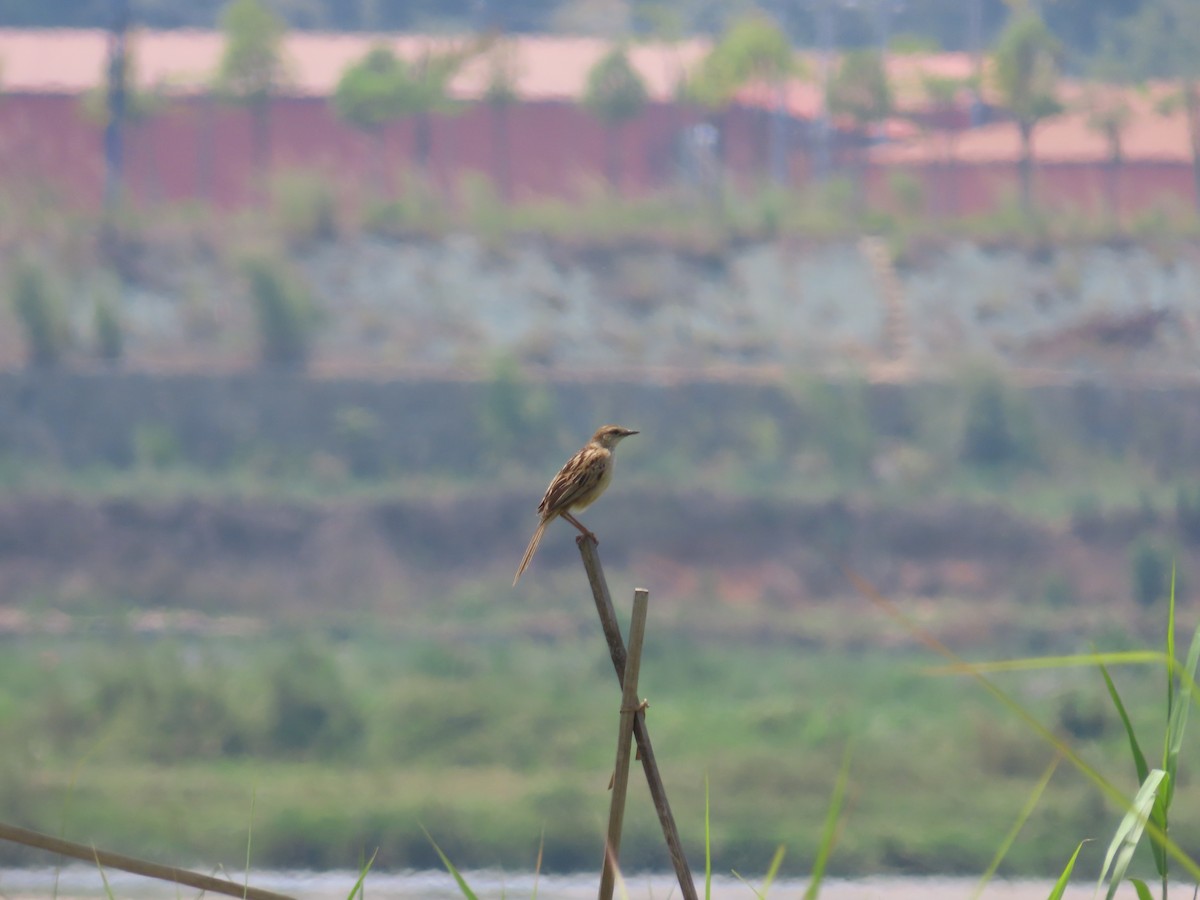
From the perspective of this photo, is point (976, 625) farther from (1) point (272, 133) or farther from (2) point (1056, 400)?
(1) point (272, 133)

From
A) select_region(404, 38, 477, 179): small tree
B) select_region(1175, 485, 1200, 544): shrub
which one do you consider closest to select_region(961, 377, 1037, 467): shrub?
select_region(1175, 485, 1200, 544): shrub

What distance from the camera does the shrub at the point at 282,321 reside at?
2961 centimetres

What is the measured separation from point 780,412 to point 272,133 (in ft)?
45.4

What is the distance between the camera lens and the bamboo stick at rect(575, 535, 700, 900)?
2352 millimetres

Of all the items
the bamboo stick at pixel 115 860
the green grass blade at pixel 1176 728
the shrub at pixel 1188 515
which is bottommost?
the shrub at pixel 1188 515

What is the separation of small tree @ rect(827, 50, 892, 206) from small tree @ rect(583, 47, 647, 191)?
474cm

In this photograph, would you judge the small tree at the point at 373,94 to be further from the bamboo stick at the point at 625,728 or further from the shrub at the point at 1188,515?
the bamboo stick at the point at 625,728

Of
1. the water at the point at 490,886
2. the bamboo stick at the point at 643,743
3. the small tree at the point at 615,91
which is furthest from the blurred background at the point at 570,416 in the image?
the bamboo stick at the point at 643,743

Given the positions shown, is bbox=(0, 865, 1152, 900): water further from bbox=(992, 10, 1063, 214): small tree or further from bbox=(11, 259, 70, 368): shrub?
bbox=(992, 10, 1063, 214): small tree

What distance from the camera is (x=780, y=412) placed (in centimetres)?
2970

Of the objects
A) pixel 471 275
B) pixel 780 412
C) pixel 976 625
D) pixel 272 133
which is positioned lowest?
pixel 976 625

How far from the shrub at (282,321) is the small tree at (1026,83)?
16108 mm

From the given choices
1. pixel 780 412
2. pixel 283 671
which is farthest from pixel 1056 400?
pixel 283 671

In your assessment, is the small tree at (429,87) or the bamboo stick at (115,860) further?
the small tree at (429,87)
